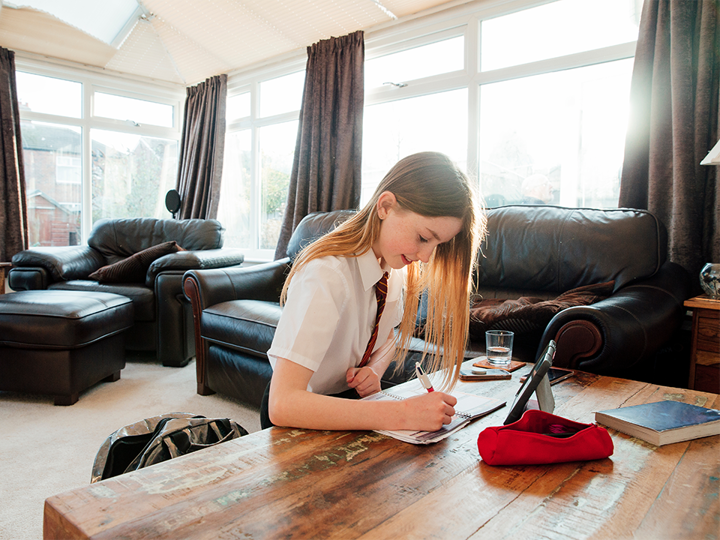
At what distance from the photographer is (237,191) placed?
5109mm

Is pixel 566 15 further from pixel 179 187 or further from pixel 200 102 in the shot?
pixel 179 187

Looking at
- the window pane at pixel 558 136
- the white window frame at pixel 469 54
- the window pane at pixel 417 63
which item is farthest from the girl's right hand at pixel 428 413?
the window pane at pixel 417 63

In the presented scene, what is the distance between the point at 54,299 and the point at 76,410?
2.08 ft

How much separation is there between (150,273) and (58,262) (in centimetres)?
81

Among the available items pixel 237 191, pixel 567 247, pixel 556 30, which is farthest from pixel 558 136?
pixel 237 191

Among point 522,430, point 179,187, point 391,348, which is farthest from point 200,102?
point 522,430

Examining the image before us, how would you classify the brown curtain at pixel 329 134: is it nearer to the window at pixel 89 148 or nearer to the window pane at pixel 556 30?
the window pane at pixel 556 30

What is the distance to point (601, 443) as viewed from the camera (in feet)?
2.28

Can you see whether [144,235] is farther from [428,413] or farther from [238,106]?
[428,413]

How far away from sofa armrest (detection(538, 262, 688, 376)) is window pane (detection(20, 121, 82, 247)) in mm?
4983

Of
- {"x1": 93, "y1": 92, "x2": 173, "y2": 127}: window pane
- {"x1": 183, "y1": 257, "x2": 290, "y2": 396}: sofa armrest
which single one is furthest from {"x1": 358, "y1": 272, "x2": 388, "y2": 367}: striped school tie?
{"x1": 93, "y1": 92, "x2": 173, "y2": 127}: window pane

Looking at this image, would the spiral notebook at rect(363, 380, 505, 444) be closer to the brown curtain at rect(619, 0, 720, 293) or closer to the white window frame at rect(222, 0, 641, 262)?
the brown curtain at rect(619, 0, 720, 293)

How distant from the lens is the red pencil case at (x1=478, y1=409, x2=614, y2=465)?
671 millimetres

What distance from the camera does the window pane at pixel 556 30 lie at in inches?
107
